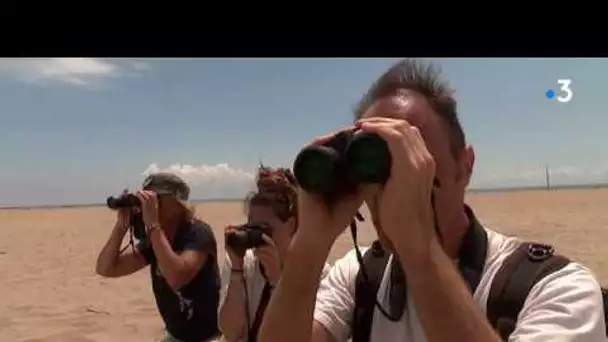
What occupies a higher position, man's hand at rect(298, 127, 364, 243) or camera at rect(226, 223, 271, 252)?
man's hand at rect(298, 127, 364, 243)

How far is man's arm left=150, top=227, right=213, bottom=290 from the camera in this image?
164 centimetres

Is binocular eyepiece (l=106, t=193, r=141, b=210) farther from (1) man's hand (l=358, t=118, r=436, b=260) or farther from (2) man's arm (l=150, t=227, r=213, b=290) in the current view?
(1) man's hand (l=358, t=118, r=436, b=260)

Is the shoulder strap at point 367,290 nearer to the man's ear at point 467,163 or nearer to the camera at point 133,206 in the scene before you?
the man's ear at point 467,163

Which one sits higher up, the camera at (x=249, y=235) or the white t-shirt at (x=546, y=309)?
the white t-shirt at (x=546, y=309)

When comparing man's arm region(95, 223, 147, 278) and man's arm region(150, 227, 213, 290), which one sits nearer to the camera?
man's arm region(150, 227, 213, 290)

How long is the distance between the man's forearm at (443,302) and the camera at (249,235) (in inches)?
30.2

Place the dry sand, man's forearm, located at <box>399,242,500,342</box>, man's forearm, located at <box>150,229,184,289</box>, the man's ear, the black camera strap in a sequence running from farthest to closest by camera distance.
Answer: the dry sand
man's forearm, located at <box>150,229,184,289</box>
the black camera strap
the man's ear
man's forearm, located at <box>399,242,500,342</box>

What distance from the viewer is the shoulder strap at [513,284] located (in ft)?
2.30

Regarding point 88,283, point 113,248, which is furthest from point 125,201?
point 88,283

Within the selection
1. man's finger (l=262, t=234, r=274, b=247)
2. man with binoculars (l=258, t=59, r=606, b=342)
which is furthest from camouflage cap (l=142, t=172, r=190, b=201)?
man with binoculars (l=258, t=59, r=606, b=342)

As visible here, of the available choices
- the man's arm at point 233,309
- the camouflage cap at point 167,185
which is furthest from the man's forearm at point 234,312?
the camouflage cap at point 167,185
